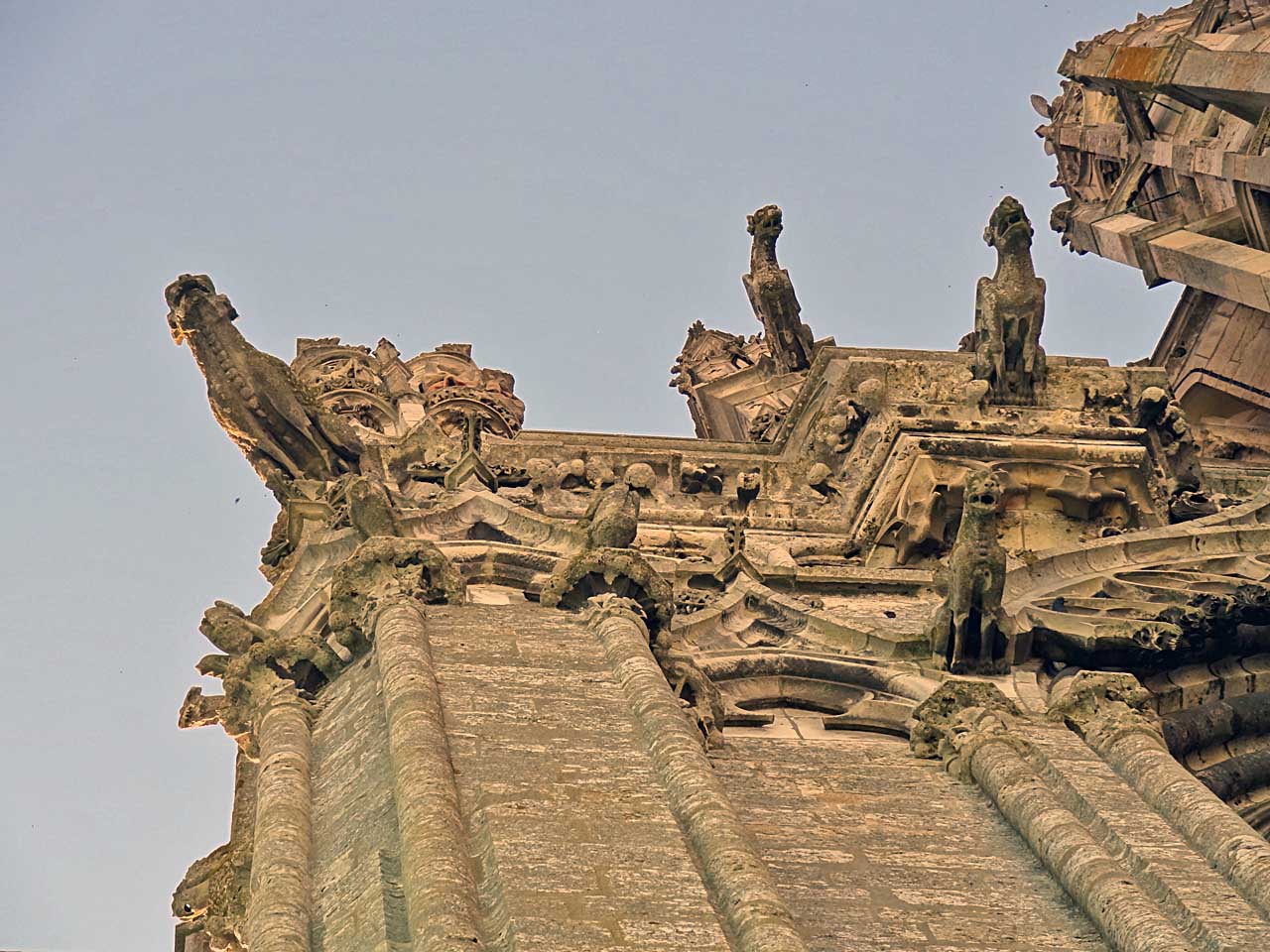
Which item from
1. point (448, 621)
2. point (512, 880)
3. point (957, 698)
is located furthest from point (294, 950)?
point (957, 698)

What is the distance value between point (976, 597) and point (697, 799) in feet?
19.8

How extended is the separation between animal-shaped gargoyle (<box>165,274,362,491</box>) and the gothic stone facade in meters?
0.03

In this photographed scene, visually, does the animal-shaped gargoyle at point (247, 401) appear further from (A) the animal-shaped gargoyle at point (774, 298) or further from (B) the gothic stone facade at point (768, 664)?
(A) the animal-shaped gargoyle at point (774, 298)

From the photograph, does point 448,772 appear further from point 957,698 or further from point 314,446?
point 314,446

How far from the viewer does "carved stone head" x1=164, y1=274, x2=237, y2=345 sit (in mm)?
26125

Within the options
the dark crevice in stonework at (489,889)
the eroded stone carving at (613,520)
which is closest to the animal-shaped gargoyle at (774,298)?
the eroded stone carving at (613,520)

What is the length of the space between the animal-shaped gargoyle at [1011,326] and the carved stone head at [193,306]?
7083 mm

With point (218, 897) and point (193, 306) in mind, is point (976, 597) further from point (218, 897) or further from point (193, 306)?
point (193, 306)

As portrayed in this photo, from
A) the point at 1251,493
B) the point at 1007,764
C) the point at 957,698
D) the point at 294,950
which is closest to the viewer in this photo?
the point at 294,950

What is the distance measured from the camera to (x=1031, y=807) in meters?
17.1

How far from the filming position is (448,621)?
740 inches

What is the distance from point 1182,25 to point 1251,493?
61.9 ft

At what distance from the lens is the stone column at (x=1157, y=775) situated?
619 inches

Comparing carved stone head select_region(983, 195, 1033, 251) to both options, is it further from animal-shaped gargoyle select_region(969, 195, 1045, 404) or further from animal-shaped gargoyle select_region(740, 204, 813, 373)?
animal-shaped gargoyle select_region(740, 204, 813, 373)
